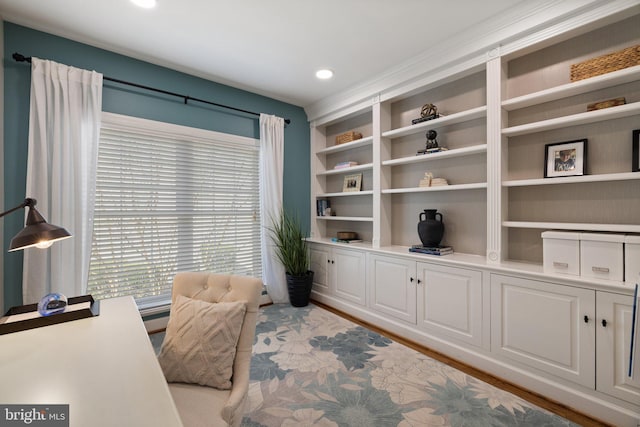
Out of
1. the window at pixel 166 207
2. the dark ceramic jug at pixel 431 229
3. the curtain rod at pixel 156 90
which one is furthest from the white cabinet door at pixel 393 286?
the curtain rod at pixel 156 90

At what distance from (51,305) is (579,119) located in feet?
10.9

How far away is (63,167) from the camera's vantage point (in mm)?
2314

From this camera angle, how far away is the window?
2.65 m

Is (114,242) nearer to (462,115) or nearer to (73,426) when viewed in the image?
(73,426)

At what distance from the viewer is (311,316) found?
3.29m

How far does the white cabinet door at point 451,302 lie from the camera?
2260 mm

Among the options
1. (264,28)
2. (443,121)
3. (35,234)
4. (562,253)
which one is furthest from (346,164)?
(35,234)

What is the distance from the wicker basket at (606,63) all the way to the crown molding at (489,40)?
0.23 m

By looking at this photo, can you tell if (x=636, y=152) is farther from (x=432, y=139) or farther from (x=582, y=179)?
(x=432, y=139)

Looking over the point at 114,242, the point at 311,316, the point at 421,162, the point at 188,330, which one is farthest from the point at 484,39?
the point at 114,242

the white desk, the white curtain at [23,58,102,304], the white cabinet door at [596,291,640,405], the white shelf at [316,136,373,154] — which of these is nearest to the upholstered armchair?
the white desk

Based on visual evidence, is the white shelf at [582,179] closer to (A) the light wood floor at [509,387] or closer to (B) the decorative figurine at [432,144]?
(B) the decorative figurine at [432,144]

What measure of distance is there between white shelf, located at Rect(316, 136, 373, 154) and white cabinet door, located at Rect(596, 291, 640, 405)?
2.40 m

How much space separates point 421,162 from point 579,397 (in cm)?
218
